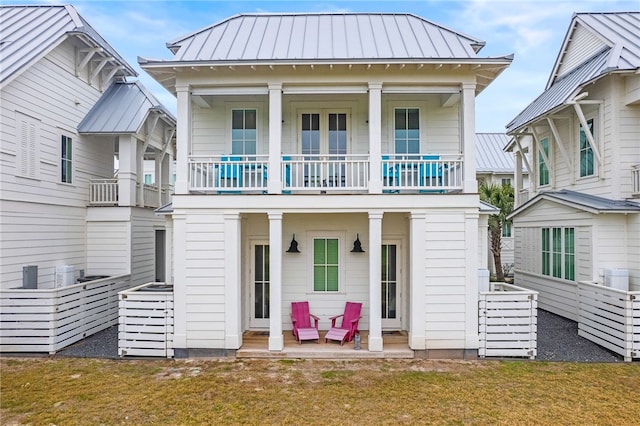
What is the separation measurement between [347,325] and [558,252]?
296 inches

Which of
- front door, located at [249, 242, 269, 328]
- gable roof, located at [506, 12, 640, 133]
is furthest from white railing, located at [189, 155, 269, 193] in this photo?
gable roof, located at [506, 12, 640, 133]

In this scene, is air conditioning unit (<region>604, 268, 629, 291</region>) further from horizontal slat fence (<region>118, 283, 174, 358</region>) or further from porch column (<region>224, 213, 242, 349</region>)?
horizontal slat fence (<region>118, 283, 174, 358</region>)

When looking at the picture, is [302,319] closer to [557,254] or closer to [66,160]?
[557,254]

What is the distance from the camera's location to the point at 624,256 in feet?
31.7

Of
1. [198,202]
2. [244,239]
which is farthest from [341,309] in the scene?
[198,202]

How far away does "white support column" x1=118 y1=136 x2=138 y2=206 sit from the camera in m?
11.6

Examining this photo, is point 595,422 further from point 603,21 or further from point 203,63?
point 603,21

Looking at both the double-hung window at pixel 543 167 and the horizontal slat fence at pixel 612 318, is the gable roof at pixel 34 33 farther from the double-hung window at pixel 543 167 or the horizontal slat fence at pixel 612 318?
the double-hung window at pixel 543 167

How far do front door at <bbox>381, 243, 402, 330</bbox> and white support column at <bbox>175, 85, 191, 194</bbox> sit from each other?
5181mm

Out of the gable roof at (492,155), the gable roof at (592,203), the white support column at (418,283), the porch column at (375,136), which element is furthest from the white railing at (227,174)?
the gable roof at (492,155)

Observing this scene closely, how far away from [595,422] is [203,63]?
30.5 feet

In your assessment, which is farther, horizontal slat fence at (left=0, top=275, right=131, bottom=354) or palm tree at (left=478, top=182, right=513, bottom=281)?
palm tree at (left=478, top=182, right=513, bottom=281)

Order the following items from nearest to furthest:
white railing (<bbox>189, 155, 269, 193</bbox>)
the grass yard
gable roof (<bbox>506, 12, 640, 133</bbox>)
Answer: the grass yard, white railing (<bbox>189, 155, 269, 193</bbox>), gable roof (<bbox>506, 12, 640, 133</bbox>)

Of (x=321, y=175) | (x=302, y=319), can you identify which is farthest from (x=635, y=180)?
(x=302, y=319)
